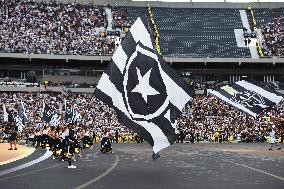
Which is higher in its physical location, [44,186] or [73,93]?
[73,93]

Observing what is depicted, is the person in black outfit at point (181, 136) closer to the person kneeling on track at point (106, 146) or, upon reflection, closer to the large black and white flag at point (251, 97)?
the large black and white flag at point (251, 97)

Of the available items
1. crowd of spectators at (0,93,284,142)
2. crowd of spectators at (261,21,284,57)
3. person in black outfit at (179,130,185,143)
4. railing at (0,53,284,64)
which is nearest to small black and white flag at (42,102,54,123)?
crowd of spectators at (0,93,284,142)

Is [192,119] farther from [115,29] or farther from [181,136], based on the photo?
[115,29]

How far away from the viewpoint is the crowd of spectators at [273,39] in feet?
234

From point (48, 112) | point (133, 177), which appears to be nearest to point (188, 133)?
point (48, 112)

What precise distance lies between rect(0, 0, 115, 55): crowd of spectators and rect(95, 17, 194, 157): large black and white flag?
176 feet

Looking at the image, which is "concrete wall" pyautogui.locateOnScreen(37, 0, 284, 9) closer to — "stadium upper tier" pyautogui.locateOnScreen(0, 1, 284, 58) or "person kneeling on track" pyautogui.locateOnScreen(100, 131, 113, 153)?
"stadium upper tier" pyautogui.locateOnScreen(0, 1, 284, 58)

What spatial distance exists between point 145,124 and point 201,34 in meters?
63.6

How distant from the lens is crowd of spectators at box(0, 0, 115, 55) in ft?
221

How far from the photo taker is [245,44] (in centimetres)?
7331

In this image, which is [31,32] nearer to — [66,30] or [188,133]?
[66,30]

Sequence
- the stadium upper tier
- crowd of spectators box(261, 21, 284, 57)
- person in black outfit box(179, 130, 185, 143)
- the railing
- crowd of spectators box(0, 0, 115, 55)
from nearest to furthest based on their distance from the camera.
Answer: person in black outfit box(179, 130, 185, 143) → the railing → crowd of spectators box(0, 0, 115, 55) → the stadium upper tier → crowd of spectators box(261, 21, 284, 57)

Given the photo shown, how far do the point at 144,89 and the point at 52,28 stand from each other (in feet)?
196

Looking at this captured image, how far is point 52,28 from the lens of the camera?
71250 mm
